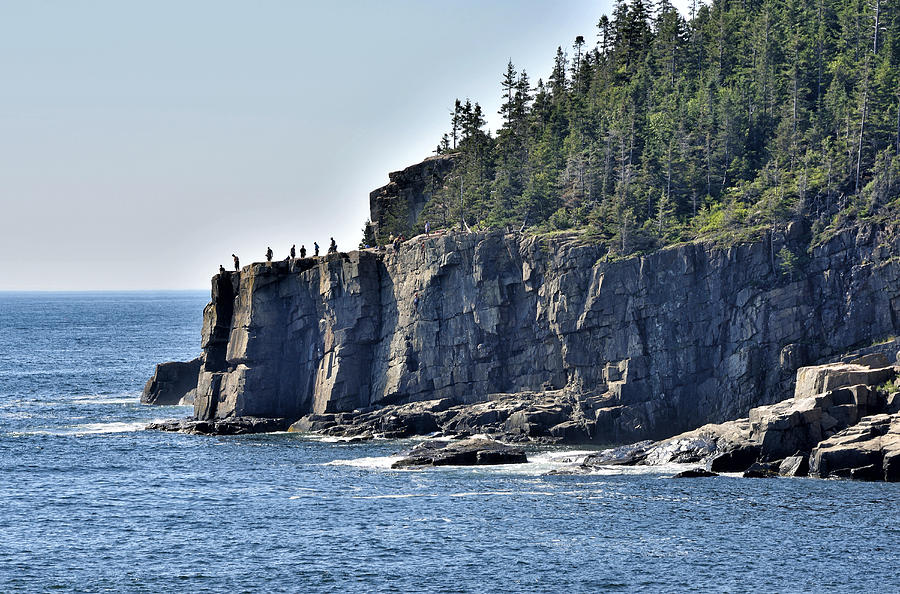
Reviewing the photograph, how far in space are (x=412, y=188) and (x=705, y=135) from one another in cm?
4362

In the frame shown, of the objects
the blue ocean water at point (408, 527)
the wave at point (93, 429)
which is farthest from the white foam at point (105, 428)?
the blue ocean water at point (408, 527)

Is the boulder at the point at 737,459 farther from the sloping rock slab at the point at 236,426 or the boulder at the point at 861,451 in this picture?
the sloping rock slab at the point at 236,426

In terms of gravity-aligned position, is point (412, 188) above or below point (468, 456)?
above

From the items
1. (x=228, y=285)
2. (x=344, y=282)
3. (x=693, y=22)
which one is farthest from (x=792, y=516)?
(x=693, y=22)

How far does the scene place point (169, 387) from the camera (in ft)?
475

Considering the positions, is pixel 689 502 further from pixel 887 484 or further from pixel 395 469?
pixel 395 469

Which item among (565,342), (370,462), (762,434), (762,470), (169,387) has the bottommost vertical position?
(370,462)

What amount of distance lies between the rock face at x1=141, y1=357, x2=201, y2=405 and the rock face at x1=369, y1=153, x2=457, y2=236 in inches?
1193

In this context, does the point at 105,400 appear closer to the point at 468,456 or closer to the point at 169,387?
the point at 169,387

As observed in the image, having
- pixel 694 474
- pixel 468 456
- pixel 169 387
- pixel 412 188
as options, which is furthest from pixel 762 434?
pixel 169 387

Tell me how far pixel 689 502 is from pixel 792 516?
7.36 m

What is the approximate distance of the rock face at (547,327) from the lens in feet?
342

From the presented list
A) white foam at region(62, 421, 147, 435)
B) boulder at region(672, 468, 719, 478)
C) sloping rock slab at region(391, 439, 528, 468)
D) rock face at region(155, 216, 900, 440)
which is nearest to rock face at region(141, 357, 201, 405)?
rock face at region(155, 216, 900, 440)

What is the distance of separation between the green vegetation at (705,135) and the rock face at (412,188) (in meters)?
2.77
